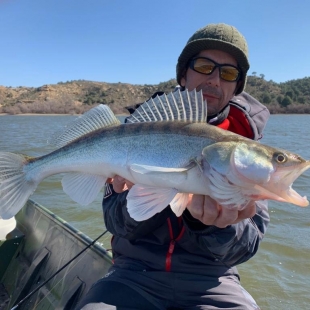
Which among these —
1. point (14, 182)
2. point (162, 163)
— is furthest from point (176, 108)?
point (14, 182)

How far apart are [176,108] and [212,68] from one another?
101 cm

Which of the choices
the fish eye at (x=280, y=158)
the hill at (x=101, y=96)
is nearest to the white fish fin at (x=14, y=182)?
the fish eye at (x=280, y=158)

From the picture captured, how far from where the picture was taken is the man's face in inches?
126

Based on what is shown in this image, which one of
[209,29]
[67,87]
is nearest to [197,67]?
Result: [209,29]

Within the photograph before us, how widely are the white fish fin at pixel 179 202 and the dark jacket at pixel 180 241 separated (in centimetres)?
28

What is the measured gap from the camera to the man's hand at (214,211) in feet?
7.06

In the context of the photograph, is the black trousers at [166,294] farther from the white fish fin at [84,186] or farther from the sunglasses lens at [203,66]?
the sunglasses lens at [203,66]

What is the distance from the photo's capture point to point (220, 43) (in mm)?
3182

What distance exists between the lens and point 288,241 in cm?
656

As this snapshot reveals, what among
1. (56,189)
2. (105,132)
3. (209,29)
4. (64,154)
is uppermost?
(209,29)

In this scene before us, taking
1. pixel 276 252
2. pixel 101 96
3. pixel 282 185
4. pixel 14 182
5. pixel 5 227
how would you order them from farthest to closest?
pixel 101 96, pixel 276 252, pixel 5 227, pixel 14 182, pixel 282 185

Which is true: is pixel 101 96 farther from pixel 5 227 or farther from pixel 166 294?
pixel 166 294

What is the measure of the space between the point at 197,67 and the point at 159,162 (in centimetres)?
144

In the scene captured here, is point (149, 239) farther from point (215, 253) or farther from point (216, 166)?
point (216, 166)
